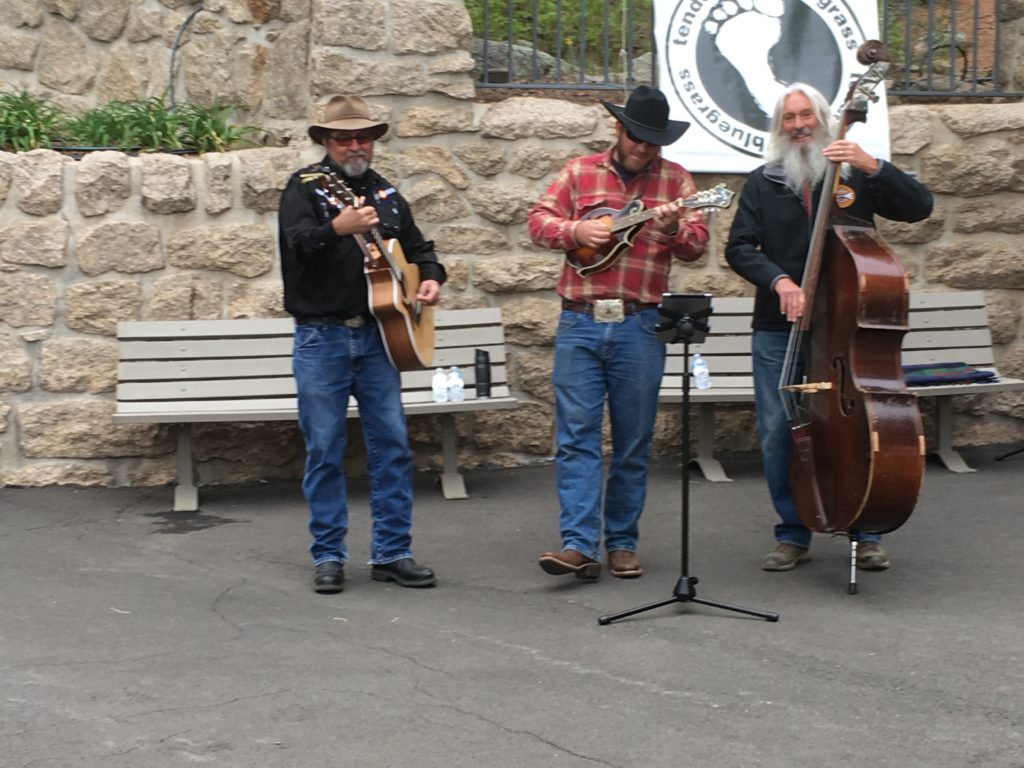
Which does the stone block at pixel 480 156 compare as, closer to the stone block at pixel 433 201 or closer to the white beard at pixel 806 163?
the stone block at pixel 433 201

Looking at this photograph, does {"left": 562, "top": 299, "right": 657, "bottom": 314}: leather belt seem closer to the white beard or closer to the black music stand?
the black music stand

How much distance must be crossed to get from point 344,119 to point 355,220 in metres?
0.52

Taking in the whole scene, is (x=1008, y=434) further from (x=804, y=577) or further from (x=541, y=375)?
(x=804, y=577)

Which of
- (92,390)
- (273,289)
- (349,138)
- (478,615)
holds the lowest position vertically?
(478,615)

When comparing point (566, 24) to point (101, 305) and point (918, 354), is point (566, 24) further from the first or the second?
point (101, 305)

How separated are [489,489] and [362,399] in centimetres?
197

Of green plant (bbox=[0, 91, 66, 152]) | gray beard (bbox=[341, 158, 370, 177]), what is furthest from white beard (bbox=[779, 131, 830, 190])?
green plant (bbox=[0, 91, 66, 152])

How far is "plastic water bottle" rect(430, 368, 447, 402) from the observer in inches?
318

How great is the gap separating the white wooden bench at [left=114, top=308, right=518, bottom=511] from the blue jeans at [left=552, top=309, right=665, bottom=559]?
168 centimetres

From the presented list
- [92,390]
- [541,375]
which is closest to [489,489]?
[541,375]

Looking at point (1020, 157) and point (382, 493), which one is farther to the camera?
point (1020, 157)

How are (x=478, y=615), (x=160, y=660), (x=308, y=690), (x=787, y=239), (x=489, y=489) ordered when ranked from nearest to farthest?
1. (x=308, y=690)
2. (x=160, y=660)
3. (x=478, y=615)
4. (x=787, y=239)
5. (x=489, y=489)

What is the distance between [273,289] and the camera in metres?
8.38

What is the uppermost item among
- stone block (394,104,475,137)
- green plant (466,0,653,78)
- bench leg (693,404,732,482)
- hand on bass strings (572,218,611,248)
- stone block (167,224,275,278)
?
green plant (466,0,653,78)
